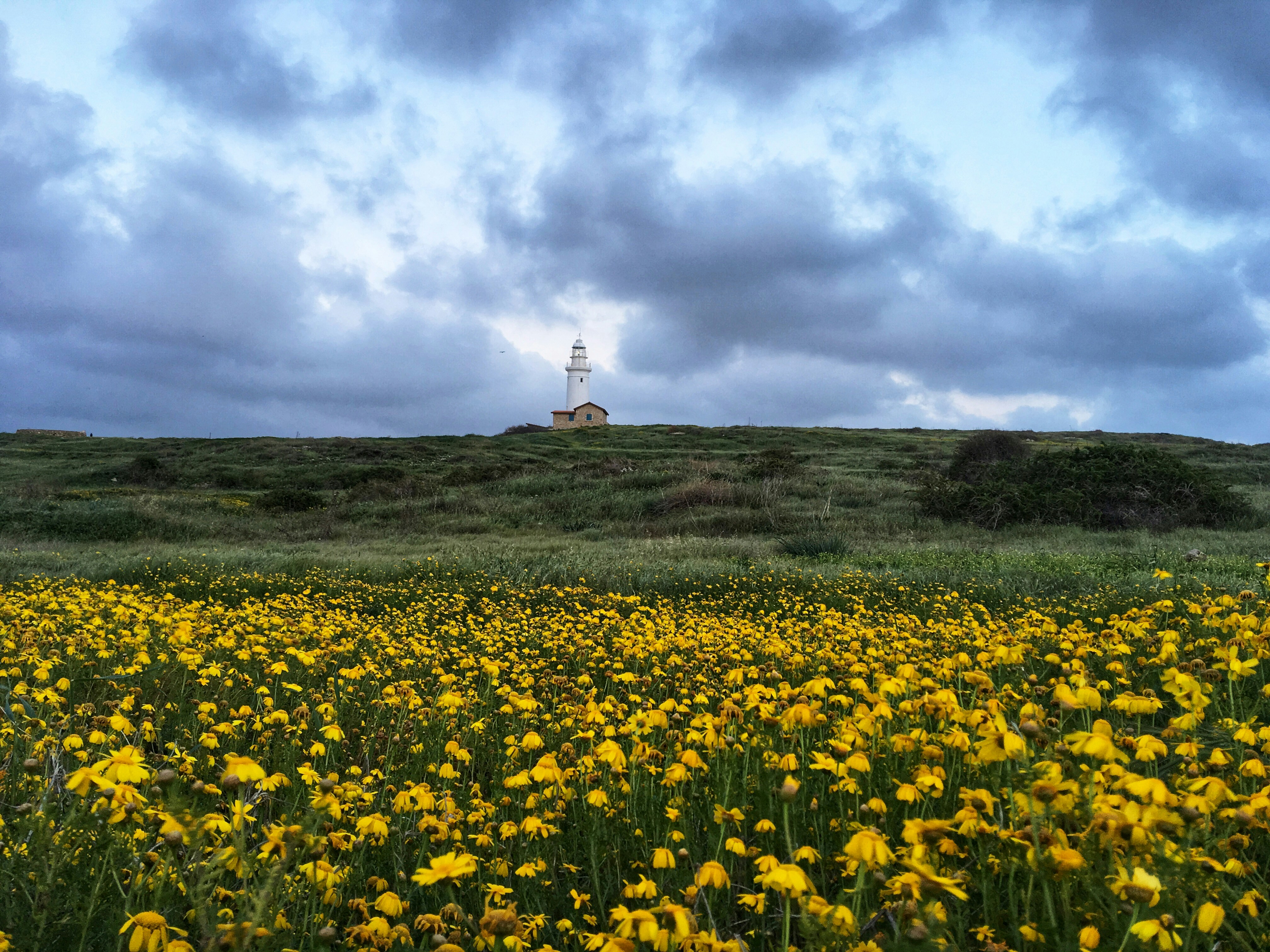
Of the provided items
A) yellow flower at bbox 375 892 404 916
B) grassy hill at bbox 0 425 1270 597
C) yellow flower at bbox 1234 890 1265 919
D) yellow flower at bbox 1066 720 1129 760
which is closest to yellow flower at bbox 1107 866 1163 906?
yellow flower at bbox 1066 720 1129 760

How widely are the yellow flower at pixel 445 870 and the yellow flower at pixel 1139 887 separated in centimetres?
123

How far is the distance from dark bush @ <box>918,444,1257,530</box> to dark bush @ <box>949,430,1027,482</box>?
8438mm

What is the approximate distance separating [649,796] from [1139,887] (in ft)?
5.81

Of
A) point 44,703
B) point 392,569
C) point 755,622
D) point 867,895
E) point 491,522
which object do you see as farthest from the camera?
point 491,522

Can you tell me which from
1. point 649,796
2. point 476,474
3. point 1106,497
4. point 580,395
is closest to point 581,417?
point 580,395

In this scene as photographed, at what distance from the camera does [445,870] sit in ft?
5.15

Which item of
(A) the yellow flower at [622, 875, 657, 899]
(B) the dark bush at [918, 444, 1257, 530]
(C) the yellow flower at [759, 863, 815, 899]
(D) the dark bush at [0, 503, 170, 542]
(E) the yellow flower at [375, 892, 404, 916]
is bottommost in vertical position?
(D) the dark bush at [0, 503, 170, 542]

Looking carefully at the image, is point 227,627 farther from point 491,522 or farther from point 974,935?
point 491,522

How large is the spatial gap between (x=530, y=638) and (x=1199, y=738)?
5.00m

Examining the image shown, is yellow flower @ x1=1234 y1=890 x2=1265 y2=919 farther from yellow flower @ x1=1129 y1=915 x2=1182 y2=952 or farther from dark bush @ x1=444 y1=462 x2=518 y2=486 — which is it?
dark bush @ x1=444 y1=462 x2=518 y2=486

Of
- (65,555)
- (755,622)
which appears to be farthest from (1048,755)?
(65,555)

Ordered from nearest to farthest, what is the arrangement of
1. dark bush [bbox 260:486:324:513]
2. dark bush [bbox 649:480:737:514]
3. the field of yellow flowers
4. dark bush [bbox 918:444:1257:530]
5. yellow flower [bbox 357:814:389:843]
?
1. the field of yellow flowers
2. yellow flower [bbox 357:814:389:843]
3. dark bush [bbox 918:444:1257:530]
4. dark bush [bbox 649:480:737:514]
5. dark bush [bbox 260:486:324:513]

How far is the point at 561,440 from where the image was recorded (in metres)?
58.4

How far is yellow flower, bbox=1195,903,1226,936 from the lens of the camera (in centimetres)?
142
